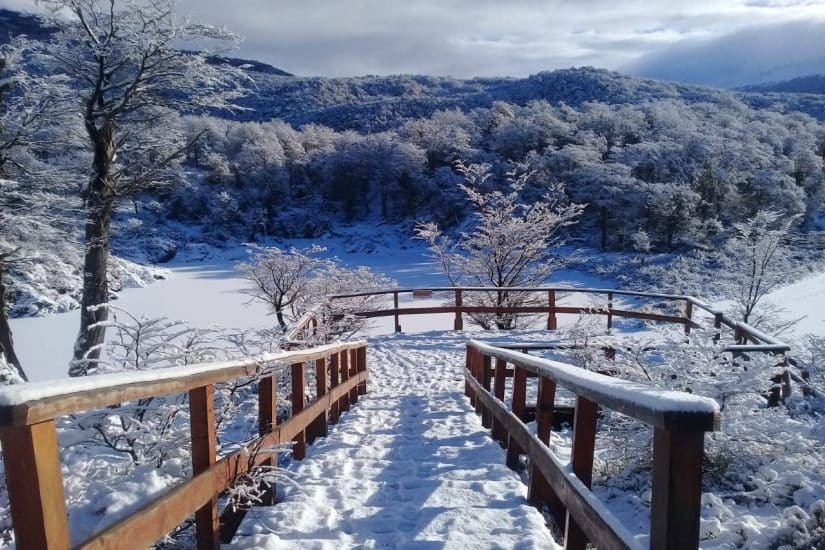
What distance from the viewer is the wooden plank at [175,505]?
181 centimetres

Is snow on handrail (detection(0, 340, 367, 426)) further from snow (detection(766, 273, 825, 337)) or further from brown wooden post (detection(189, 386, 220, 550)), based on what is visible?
snow (detection(766, 273, 825, 337))

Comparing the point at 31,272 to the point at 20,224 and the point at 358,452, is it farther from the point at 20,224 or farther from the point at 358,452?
the point at 358,452

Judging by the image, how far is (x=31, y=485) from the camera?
150cm

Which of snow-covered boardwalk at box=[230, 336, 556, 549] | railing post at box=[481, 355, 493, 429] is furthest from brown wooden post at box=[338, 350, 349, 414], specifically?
railing post at box=[481, 355, 493, 429]

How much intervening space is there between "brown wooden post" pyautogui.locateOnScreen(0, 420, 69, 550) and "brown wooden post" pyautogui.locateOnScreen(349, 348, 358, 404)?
245 inches

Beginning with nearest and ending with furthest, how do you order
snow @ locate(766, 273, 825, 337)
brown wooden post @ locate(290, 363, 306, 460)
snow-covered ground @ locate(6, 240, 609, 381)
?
brown wooden post @ locate(290, 363, 306, 460) → snow-covered ground @ locate(6, 240, 609, 381) → snow @ locate(766, 273, 825, 337)

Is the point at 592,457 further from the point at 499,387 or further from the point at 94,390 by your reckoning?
the point at 499,387

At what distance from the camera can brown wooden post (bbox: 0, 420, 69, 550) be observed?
1481mm

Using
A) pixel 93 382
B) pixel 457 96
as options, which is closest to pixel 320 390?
pixel 93 382

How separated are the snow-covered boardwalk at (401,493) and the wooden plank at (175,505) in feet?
1.18

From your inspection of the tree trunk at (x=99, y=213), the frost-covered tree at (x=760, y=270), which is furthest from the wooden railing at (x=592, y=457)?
the frost-covered tree at (x=760, y=270)

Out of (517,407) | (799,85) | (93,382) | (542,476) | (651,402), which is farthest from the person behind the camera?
(799,85)

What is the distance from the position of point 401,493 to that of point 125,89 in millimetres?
11193

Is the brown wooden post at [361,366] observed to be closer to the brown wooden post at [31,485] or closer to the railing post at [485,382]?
the railing post at [485,382]
